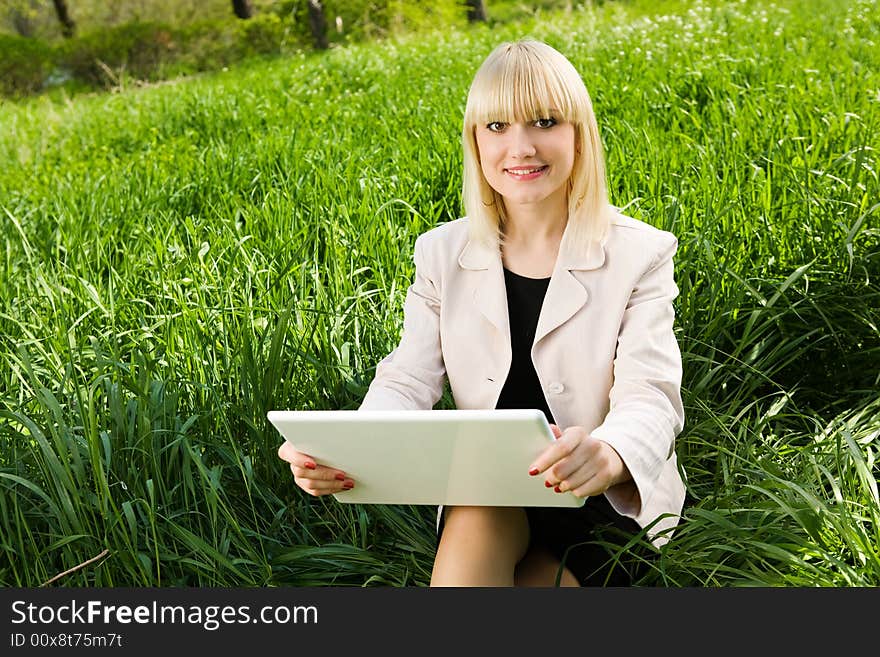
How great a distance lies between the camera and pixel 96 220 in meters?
3.78

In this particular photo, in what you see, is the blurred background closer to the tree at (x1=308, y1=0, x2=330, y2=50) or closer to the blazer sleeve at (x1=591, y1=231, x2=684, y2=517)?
the tree at (x1=308, y1=0, x2=330, y2=50)

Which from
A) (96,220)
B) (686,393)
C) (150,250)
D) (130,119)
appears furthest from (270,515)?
(130,119)

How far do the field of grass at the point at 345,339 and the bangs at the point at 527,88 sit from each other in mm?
728

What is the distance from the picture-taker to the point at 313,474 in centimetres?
162

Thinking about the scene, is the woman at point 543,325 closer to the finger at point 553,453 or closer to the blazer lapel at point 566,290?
the blazer lapel at point 566,290

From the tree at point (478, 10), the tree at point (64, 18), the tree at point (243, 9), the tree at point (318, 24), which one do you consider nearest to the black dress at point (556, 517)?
the tree at point (318, 24)

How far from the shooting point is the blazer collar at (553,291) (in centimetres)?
182

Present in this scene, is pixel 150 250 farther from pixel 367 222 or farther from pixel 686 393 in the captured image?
pixel 686 393

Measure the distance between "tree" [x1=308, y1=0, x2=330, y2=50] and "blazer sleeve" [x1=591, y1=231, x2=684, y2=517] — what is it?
604 inches

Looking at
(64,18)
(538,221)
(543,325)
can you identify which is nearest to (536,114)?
(538,221)

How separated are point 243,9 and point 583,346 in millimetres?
19978

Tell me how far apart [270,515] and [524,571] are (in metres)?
0.63

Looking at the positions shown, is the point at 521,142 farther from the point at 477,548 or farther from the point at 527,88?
the point at 477,548

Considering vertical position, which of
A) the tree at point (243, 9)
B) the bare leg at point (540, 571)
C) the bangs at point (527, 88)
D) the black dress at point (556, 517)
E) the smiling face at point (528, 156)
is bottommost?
the tree at point (243, 9)
